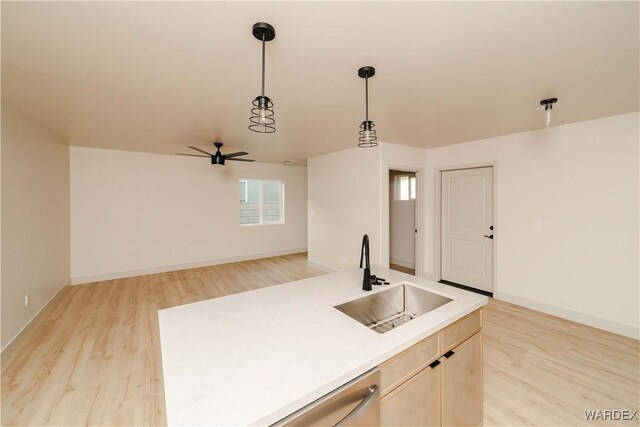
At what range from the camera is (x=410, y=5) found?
1318 mm

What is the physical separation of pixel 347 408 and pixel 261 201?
618 centimetres

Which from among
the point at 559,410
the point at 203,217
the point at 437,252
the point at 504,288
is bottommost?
the point at 559,410

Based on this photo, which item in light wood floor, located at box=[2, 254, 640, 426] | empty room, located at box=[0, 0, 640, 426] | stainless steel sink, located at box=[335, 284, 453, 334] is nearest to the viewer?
empty room, located at box=[0, 0, 640, 426]

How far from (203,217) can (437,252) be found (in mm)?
4956

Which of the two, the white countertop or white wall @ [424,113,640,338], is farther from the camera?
white wall @ [424,113,640,338]

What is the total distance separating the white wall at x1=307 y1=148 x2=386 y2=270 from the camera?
425cm

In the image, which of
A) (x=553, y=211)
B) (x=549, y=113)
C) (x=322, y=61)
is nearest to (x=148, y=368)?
(x=322, y=61)

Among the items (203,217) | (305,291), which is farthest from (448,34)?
(203,217)

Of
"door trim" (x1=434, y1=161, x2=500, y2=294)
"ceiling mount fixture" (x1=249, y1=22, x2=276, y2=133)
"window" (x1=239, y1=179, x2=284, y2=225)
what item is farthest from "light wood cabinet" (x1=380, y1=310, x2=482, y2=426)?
"window" (x1=239, y1=179, x2=284, y2=225)

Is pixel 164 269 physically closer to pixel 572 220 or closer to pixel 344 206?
pixel 344 206

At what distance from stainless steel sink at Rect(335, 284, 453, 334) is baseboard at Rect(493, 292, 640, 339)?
2808 millimetres

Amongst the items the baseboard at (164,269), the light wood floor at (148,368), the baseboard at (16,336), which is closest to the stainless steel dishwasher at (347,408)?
the light wood floor at (148,368)

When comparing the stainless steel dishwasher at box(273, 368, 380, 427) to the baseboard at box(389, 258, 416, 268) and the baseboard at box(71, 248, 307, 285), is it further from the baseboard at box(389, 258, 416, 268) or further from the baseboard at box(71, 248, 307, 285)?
the baseboard at box(71, 248, 307, 285)

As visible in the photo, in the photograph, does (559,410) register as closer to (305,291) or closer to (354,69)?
(305,291)
